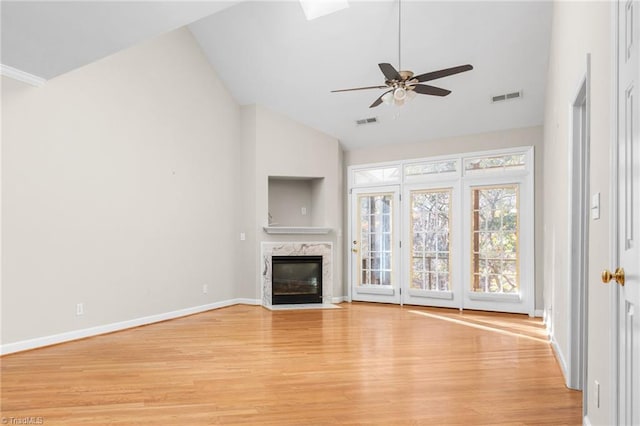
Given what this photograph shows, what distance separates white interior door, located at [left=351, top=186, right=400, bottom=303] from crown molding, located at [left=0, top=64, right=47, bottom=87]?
503cm

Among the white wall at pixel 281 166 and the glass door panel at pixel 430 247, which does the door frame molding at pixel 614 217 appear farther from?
the white wall at pixel 281 166

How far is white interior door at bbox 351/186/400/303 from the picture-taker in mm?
7984

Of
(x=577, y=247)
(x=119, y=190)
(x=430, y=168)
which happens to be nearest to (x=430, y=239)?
(x=430, y=168)

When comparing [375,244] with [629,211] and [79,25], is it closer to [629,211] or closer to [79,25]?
[79,25]

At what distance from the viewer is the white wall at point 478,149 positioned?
675 cm

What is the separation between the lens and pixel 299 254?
26.3ft

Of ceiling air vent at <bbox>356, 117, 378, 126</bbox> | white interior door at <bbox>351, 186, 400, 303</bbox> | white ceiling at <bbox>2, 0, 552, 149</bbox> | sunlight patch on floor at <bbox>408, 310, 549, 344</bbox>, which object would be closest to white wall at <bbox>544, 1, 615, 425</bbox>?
sunlight patch on floor at <bbox>408, 310, 549, 344</bbox>

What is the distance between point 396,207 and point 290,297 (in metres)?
2.27

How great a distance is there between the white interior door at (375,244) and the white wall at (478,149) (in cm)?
56

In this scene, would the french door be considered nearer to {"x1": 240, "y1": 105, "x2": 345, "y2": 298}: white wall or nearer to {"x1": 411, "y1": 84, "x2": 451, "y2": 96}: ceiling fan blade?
{"x1": 240, "y1": 105, "x2": 345, "y2": 298}: white wall

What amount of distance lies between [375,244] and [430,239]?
983 mm

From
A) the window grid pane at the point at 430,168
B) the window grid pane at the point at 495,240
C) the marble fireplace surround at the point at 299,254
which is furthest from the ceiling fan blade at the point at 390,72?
the marble fireplace surround at the point at 299,254

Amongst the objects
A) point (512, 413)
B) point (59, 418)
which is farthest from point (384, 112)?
→ point (59, 418)

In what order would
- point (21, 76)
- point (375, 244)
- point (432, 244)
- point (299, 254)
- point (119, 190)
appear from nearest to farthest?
point (21, 76) < point (119, 190) < point (432, 244) < point (299, 254) < point (375, 244)
